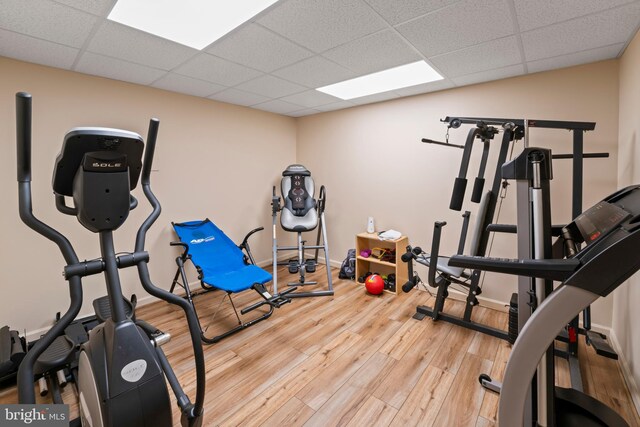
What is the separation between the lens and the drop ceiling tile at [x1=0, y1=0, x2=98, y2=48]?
1.58 metres

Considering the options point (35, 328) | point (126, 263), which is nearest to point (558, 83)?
point (126, 263)

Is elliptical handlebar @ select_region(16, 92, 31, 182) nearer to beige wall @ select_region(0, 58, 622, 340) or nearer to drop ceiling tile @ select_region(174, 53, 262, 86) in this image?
drop ceiling tile @ select_region(174, 53, 262, 86)

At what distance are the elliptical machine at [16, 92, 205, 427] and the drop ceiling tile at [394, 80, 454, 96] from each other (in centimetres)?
274

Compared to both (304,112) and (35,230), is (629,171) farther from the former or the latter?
(304,112)

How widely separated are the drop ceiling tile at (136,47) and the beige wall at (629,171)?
3.08m

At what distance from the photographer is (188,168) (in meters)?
3.40

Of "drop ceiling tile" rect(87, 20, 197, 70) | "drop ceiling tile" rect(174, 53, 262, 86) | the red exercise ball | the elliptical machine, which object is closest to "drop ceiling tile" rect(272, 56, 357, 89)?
"drop ceiling tile" rect(174, 53, 262, 86)

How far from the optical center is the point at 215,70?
2574mm

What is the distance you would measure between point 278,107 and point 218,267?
2286mm

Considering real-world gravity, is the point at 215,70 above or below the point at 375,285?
above

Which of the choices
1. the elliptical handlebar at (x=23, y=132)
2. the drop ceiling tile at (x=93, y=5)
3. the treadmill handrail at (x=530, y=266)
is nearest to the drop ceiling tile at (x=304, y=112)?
the drop ceiling tile at (x=93, y=5)

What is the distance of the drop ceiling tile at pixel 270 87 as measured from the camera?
284 cm

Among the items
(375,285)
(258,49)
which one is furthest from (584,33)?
(375,285)

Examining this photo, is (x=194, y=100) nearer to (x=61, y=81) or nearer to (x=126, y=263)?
(x=61, y=81)
